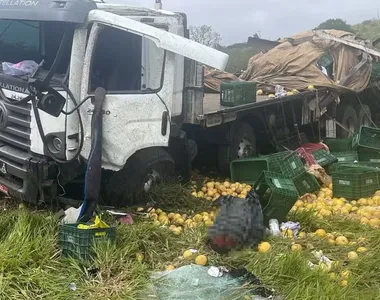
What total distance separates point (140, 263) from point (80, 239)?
Answer: 542 millimetres

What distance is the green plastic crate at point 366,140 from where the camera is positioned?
9234mm

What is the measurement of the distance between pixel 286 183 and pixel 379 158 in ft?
11.3

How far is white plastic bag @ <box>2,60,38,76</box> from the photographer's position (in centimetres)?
600

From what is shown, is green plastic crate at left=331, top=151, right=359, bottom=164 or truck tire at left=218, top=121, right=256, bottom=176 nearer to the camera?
truck tire at left=218, top=121, right=256, bottom=176

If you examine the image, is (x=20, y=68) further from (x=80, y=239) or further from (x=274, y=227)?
(x=274, y=227)

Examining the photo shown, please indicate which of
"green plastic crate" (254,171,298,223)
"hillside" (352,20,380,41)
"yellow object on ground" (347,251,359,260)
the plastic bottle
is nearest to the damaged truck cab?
"green plastic crate" (254,171,298,223)

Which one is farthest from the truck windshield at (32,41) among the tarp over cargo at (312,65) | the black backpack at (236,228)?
the tarp over cargo at (312,65)

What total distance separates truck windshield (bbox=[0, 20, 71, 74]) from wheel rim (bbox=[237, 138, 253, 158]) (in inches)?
139

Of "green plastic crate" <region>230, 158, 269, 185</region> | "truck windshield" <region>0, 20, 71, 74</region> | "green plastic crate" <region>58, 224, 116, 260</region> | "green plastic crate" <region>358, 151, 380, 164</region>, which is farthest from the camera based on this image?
"green plastic crate" <region>358, 151, 380, 164</region>

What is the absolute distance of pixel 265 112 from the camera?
362 inches

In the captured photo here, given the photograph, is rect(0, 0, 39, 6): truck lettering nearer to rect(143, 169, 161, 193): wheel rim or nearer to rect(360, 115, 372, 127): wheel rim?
rect(143, 169, 161, 193): wheel rim

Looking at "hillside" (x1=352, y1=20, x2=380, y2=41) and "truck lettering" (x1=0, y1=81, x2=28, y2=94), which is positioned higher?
"hillside" (x1=352, y1=20, x2=380, y2=41)

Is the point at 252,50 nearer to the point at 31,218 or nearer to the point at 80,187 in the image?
the point at 80,187

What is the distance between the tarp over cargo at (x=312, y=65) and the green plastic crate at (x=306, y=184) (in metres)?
3.05
